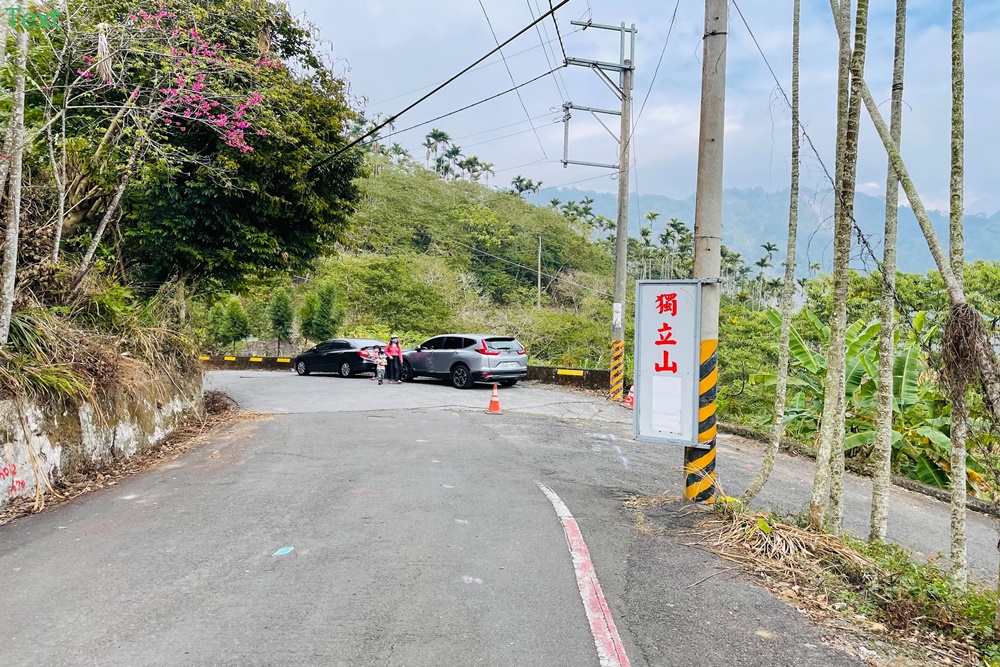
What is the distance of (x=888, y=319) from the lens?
5020 mm

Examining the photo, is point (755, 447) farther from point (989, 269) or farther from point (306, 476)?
point (989, 269)

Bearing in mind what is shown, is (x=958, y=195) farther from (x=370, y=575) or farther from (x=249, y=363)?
(x=249, y=363)

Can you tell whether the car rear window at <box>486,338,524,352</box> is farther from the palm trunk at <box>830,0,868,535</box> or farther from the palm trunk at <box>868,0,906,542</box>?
the palm trunk at <box>868,0,906,542</box>

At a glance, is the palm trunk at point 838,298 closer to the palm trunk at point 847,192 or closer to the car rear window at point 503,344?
the palm trunk at point 847,192

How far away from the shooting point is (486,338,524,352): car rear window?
706 inches

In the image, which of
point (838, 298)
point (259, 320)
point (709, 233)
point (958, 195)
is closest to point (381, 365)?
point (709, 233)

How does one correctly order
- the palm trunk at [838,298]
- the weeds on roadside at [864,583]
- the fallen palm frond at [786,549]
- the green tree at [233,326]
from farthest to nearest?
1. the green tree at [233,326]
2. the palm trunk at [838,298]
3. the fallen palm frond at [786,549]
4. the weeds on roadside at [864,583]

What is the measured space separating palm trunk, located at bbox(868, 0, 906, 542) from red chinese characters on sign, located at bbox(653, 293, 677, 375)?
1.80 meters

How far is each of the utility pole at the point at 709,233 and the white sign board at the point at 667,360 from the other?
10 centimetres

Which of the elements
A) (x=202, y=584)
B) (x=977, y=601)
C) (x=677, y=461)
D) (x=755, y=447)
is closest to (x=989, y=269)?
(x=755, y=447)

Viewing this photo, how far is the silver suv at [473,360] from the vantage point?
1778 cm

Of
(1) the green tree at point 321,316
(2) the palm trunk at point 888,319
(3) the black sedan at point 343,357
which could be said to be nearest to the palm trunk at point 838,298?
(2) the palm trunk at point 888,319

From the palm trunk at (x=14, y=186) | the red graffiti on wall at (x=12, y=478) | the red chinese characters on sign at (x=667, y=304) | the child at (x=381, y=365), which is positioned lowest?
the red graffiti on wall at (x=12, y=478)

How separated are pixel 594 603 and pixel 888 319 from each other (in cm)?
329
